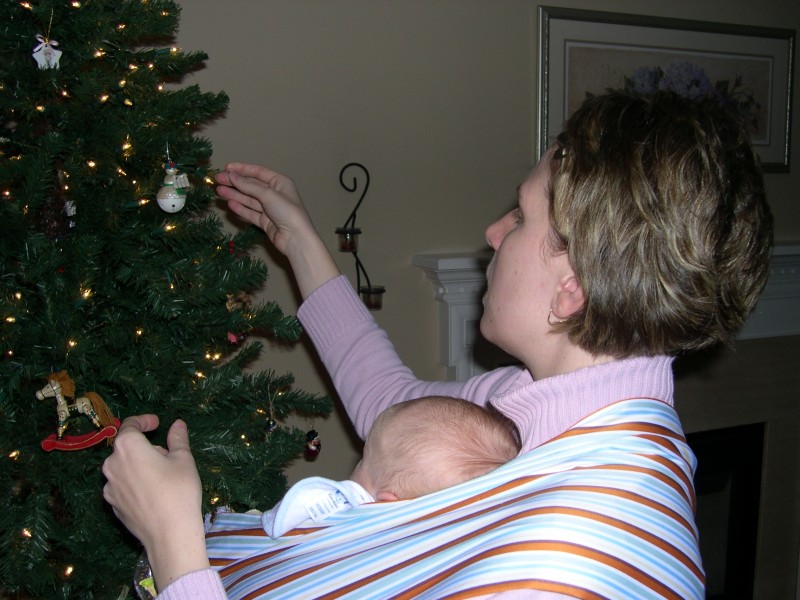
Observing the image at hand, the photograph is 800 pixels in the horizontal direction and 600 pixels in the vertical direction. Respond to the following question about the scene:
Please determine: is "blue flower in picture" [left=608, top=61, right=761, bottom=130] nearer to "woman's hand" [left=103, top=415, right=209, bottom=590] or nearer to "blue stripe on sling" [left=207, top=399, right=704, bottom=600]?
"blue stripe on sling" [left=207, top=399, right=704, bottom=600]

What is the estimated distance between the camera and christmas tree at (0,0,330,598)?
2.98 ft

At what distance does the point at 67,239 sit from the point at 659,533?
89 cm

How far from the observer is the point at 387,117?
1.98 meters

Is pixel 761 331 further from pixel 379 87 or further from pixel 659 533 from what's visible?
pixel 659 533

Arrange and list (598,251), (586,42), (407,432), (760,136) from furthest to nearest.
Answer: (760,136) → (586,42) → (407,432) → (598,251)

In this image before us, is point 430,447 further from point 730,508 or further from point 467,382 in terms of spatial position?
point 730,508

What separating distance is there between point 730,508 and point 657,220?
2612 mm

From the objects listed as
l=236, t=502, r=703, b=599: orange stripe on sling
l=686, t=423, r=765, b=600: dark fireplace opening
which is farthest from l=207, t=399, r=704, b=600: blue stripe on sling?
l=686, t=423, r=765, b=600: dark fireplace opening

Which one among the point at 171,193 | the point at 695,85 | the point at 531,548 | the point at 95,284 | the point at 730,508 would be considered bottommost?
the point at 730,508

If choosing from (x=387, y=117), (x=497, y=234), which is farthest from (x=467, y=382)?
(x=387, y=117)

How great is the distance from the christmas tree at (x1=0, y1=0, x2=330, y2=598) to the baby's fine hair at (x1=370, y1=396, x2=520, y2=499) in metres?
0.25

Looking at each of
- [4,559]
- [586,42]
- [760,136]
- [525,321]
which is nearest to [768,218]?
[525,321]

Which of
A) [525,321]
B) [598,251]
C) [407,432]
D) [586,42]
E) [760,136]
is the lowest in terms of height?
[407,432]

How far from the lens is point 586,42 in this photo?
2.22m
